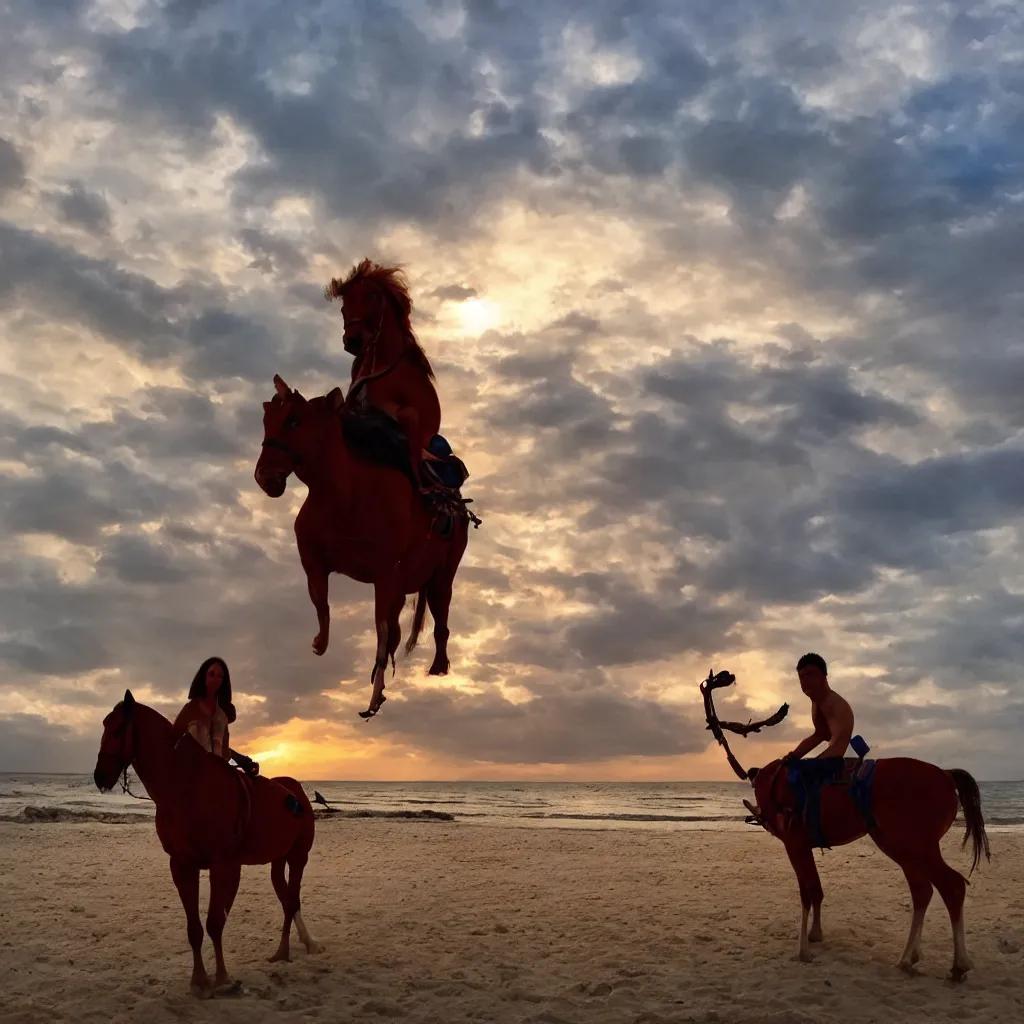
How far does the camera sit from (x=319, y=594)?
4.55 metres

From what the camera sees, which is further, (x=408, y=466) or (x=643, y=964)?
(x=643, y=964)

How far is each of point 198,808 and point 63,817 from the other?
965 inches

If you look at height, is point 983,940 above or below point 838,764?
below

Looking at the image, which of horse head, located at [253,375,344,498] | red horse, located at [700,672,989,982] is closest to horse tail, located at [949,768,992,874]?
red horse, located at [700,672,989,982]

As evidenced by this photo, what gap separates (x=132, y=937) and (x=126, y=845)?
1062 centimetres

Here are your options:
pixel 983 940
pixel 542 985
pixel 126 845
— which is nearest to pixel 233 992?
pixel 542 985

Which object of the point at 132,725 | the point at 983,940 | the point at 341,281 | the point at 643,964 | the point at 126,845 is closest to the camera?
the point at 341,281

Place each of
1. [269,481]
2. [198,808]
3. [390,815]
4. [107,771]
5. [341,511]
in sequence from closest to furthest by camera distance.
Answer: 1. [269,481]
2. [341,511]
3. [107,771]
4. [198,808]
5. [390,815]

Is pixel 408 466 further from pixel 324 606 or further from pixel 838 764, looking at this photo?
pixel 838 764

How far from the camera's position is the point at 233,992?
8.16m

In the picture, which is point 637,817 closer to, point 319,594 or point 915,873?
point 915,873

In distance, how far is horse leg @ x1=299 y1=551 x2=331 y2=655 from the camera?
4.50m

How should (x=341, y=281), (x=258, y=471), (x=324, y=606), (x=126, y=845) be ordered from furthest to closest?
1. (x=126, y=845)
2. (x=341, y=281)
3. (x=324, y=606)
4. (x=258, y=471)

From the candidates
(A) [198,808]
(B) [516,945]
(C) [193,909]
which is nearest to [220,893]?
(C) [193,909]
